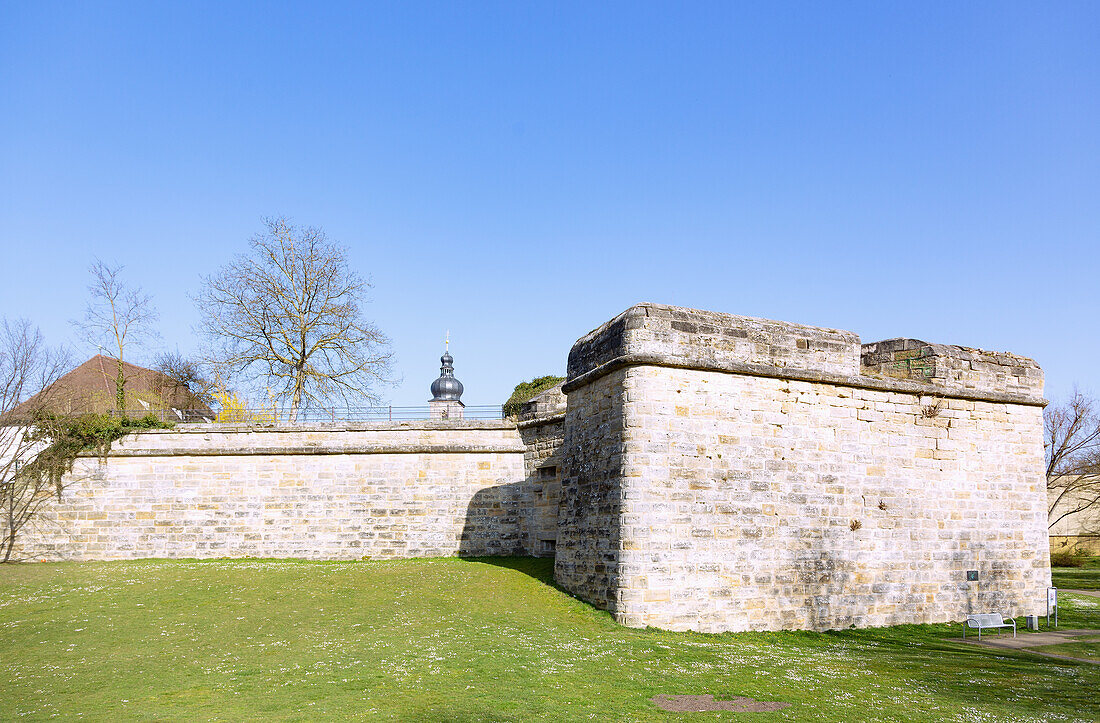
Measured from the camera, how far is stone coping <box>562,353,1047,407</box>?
1114 centimetres

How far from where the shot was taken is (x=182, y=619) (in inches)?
423

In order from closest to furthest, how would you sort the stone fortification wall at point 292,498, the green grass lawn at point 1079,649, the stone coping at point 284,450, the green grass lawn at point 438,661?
the green grass lawn at point 438,661 → the green grass lawn at point 1079,649 → the stone fortification wall at point 292,498 → the stone coping at point 284,450

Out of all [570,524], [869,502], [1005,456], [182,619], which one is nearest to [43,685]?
[182,619]

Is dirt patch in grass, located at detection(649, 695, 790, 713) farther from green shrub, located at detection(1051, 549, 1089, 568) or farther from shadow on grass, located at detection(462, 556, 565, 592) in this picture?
green shrub, located at detection(1051, 549, 1089, 568)

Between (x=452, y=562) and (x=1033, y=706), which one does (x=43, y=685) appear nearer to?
(x=452, y=562)

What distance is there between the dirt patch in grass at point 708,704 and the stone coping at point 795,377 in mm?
5038

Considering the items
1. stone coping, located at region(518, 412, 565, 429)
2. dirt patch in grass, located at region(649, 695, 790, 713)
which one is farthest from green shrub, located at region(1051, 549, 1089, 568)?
dirt patch in grass, located at region(649, 695, 790, 713)

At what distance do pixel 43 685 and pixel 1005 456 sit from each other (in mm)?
14874

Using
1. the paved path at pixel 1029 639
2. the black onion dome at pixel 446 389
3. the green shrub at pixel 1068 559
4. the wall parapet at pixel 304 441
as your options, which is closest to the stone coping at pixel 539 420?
the wall parapet at pixel 304 441

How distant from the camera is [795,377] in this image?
11961mm

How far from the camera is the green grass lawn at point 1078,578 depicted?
2053cm

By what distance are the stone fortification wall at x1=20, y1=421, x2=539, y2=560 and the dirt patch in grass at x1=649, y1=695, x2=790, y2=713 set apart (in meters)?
10.0

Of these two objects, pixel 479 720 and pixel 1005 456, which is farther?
pixel 1005 456

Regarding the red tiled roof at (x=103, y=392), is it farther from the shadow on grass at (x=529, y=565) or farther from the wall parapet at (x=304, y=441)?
the shadow on grass at (x=529, y=565)
